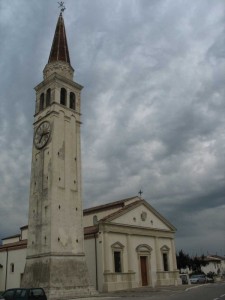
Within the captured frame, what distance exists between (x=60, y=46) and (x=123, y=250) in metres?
22.9

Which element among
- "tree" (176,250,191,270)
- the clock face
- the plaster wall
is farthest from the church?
"tree" (176,250,191,270)

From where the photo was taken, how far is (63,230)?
28.6 meters

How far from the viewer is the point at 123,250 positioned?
113ft

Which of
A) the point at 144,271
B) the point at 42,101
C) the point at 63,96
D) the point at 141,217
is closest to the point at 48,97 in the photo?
the point at 42,101

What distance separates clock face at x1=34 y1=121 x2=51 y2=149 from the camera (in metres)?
31.7

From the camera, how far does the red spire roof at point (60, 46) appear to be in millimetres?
36219

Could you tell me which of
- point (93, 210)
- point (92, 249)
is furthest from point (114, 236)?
point (93, 210)

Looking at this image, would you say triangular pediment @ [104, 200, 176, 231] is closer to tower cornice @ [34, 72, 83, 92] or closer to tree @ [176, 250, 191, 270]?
tower cornice @ [34, 72, 83, 92]

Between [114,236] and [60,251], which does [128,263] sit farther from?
[60,251]

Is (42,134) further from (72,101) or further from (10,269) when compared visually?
(10,269)

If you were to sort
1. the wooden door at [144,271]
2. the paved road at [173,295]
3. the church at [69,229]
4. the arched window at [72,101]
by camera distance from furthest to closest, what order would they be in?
the wooden door at [144,271]
the arched window at [72,101]
the church at [69,229]
the paved road at [173,295]

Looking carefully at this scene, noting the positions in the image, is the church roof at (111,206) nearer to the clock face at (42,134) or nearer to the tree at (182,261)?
the clock face at (42,134)

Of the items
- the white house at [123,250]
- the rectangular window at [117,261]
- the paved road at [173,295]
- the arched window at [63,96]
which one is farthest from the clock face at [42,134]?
the paved road at [173,295]

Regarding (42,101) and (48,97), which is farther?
(42,101)
